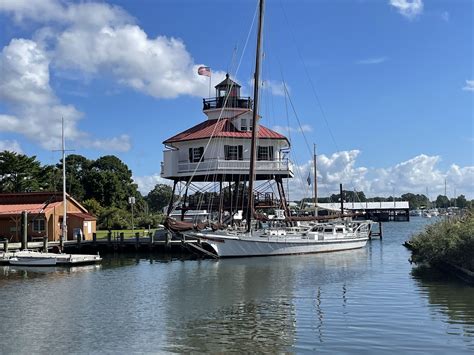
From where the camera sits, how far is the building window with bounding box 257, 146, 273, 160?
179 ft

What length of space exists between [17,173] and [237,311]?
65.0 meters

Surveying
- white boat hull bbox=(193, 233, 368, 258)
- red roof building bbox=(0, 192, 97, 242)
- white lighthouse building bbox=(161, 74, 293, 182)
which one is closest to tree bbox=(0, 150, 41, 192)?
red roof building bbox=(0, 192, 97, 242)

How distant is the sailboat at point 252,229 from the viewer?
44719mm

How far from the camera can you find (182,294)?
27.2 m

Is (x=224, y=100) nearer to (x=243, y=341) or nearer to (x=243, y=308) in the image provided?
(x=243, y=308)

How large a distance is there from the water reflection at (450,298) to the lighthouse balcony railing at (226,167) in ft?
75.1

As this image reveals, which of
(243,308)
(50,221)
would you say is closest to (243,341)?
(243,308)

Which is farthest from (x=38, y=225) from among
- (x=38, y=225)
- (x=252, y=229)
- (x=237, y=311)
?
(x=237, y=311)

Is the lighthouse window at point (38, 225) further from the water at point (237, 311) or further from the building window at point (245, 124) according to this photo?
the building window at point (245, 124)

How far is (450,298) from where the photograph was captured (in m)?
23.7

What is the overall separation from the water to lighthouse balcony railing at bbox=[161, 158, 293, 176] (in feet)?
51.9

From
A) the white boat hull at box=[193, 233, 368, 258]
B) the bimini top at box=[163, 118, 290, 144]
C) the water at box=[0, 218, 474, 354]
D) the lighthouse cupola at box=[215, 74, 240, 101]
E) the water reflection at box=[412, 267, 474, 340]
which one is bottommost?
the water at box=[0, 218, 474, 354]

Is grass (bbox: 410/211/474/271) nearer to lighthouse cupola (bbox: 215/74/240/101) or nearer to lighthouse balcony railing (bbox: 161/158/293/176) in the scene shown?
lighthouse balcony railing (bbox: 161/158/293/176)

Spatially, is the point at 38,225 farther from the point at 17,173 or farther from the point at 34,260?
the point at 17,173
